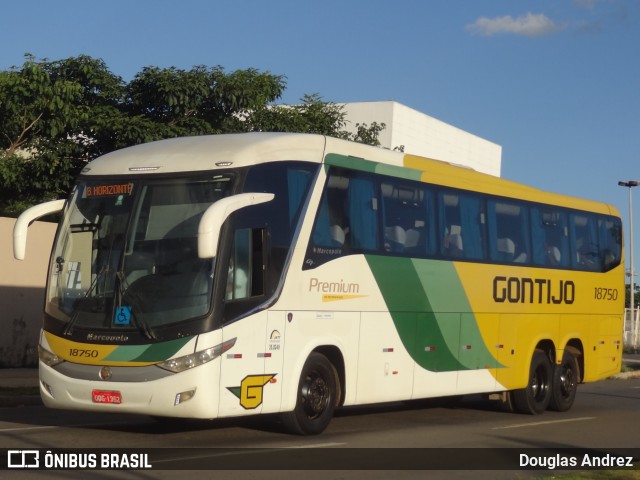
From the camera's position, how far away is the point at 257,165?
1305 cm

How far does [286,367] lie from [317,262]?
1405 mm

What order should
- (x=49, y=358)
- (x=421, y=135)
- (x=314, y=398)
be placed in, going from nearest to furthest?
(x=49, y=358)
(x=314, y=398)
(x=421, y=135)

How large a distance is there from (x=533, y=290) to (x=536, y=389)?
1.73m

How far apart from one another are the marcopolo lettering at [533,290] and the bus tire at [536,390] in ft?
3.25

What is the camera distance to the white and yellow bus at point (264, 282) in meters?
12.3

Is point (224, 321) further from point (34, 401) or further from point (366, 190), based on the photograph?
point (34, 401)

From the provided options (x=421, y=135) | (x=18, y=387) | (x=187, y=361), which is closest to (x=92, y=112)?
(x=18, y=387)

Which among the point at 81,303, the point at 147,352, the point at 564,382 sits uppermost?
the point at 81,303

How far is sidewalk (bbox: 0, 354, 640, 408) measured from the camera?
17.4 metres

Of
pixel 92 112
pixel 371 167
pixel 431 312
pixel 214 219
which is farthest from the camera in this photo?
pixel 92 112

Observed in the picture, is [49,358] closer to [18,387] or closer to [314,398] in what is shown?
[314,398]

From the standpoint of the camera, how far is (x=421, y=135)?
54125 mm

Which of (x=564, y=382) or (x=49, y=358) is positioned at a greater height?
(x=49, y=358)

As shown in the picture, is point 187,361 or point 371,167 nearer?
point 187,361
